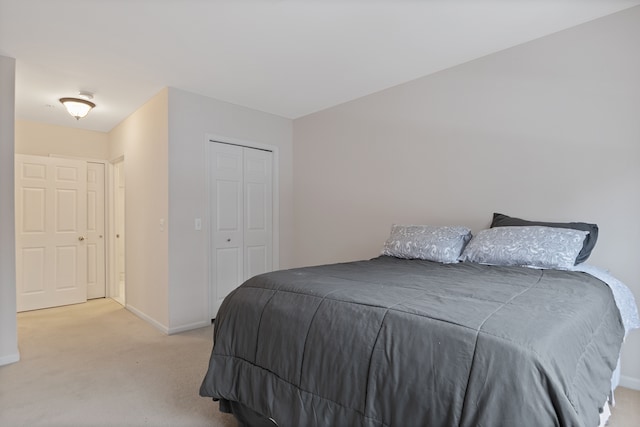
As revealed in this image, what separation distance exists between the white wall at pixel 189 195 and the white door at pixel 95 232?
219cm

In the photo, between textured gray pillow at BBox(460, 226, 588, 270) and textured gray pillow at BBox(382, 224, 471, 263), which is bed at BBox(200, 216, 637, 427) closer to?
textured gray pillow at BBox(460, 226, 588, 270)

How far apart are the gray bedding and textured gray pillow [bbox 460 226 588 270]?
139mm

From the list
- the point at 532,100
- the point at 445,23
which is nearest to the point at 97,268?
the point at 445,23

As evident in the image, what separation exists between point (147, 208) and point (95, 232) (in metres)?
1.68

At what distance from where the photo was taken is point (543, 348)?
0.98 m

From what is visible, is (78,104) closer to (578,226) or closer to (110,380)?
(110,380)

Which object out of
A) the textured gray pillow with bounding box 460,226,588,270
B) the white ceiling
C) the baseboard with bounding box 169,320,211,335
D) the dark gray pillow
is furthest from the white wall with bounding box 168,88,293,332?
the dark gray pillow

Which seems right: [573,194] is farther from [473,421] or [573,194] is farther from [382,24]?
[473,421]

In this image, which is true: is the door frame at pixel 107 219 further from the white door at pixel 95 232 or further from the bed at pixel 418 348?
the bed at pixel 418 348

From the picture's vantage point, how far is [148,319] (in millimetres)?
3688

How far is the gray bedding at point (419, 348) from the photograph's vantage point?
968 millimetres

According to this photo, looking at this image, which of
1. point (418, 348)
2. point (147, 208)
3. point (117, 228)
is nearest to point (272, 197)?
point (147, 208)

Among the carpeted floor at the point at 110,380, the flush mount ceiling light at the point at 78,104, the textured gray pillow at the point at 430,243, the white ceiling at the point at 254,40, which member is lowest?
the carpeted floor at the point at 110,380

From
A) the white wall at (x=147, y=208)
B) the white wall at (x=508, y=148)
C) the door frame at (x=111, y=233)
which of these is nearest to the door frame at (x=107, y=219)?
the door frame at (x=111, y=233)
